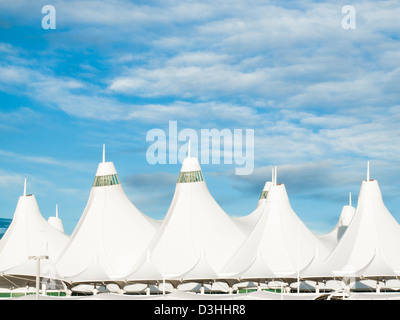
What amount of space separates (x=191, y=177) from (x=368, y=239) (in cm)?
1640

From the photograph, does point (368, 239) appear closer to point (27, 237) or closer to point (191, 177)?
point (191, 177)

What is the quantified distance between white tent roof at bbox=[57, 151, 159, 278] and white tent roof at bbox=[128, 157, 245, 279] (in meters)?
3.30

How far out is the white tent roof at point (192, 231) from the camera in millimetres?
65875

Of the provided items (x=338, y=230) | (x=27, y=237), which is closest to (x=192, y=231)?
(x=27, y=237)

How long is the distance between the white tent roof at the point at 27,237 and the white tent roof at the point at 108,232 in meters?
5.04

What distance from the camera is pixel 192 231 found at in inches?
2692

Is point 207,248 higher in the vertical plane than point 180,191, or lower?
lower

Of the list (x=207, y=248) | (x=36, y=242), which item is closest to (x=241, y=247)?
(x=207, y=248)

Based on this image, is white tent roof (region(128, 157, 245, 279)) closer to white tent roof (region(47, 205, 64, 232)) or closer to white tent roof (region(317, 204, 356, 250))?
white tent roof (region(317, 204, 356, 250))

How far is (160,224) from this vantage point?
7444cm

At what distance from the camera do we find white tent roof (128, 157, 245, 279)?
216ft
